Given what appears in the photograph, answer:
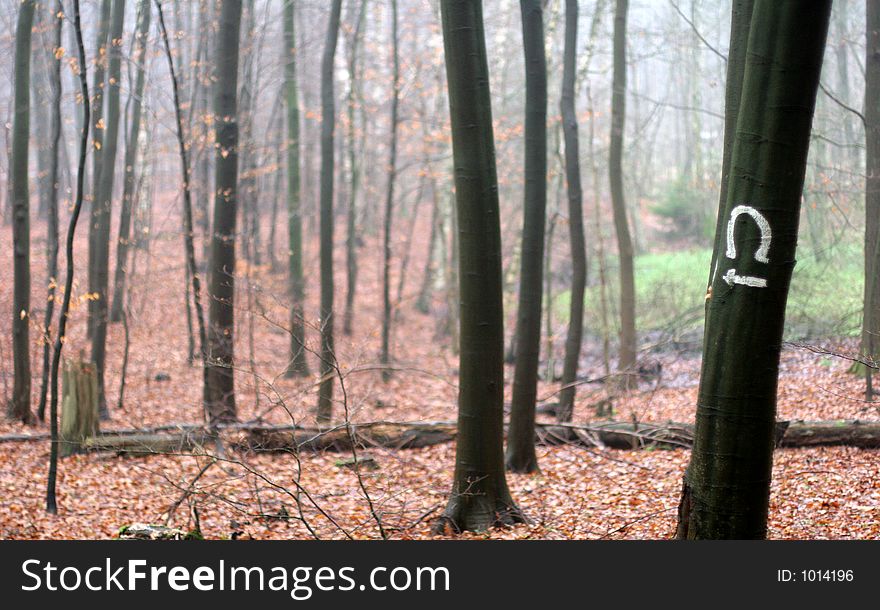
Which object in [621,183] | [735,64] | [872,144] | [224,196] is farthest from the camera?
[621,183]

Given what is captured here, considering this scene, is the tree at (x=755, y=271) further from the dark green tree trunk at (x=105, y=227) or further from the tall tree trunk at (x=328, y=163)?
the dark green tree trunk at (x=105, y=227)

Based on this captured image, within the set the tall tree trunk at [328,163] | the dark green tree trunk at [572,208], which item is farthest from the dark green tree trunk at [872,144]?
the tall tree trunk at [328,163]

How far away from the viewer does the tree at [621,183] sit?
1352 cm

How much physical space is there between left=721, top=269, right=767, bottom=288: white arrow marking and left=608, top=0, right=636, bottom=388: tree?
9844 mm

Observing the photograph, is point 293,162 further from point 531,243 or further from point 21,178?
point 531,243

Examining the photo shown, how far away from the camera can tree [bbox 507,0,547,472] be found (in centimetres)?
812

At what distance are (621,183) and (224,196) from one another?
275 inches

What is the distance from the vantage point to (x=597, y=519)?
6859 millimetres

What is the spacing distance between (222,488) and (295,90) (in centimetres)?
1132

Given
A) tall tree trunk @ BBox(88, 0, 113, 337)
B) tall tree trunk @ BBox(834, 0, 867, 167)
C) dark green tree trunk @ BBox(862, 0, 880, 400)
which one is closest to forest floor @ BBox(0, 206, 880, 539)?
dark green tree trunk @ BBox(862, 0, 880, 400)

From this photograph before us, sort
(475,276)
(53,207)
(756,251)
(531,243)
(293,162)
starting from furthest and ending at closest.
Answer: (293,162) → (53,207) → (531,243) → (475,276) → (756,251)

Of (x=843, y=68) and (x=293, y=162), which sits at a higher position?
(x=843, y=68)

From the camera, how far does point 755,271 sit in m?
3.72

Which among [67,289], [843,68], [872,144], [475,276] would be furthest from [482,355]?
[843,68]
